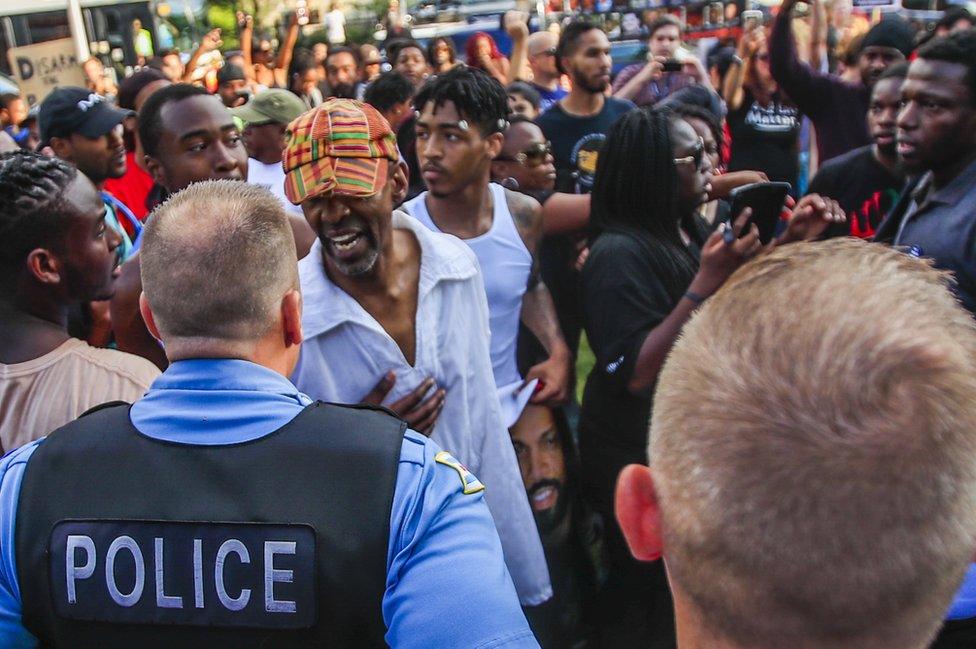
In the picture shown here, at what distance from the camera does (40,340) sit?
204 centimetres

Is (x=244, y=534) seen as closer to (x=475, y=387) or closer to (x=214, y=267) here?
(x=214, y=267)

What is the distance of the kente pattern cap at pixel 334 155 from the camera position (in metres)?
2.40

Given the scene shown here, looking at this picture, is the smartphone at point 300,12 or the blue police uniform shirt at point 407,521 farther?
the smartphone at point 300,12

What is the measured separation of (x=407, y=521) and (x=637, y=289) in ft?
5.05

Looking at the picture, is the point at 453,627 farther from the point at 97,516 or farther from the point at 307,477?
the point at 97,516

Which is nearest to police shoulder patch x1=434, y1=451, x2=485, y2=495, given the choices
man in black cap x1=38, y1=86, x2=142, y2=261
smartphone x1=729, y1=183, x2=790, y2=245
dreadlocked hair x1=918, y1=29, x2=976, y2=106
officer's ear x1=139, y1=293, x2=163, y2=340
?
officer's ear x1=139, y1=293, x2=163, y2=340

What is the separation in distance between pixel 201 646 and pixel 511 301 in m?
1.96

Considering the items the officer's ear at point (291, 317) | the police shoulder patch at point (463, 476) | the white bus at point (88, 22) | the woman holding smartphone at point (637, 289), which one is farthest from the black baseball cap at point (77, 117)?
the white bus at point (88, 22)

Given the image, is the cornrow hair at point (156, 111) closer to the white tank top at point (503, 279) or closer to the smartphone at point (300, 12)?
the white tank top at point (503, 279)

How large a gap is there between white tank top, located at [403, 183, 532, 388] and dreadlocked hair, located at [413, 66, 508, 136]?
37 centimetres

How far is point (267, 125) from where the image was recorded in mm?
4742

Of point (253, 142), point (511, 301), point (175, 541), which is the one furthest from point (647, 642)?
point (253, 142)

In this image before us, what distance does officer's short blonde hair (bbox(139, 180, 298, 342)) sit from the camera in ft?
5.20

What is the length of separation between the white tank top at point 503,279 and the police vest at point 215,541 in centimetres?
166
